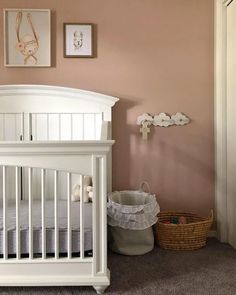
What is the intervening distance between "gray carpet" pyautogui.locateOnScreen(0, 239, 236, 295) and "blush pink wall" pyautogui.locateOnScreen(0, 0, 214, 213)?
0.51 meters

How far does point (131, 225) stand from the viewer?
2205mm

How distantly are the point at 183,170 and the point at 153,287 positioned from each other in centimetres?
108

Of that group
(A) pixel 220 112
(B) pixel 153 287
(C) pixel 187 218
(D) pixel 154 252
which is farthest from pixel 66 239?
(A) pixel 220 112

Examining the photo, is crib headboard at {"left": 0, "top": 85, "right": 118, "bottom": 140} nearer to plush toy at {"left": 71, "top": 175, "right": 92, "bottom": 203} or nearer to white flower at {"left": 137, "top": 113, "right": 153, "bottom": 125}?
white flower at {"left": 137, "top": 113, "right": 153, "bottom": 125}

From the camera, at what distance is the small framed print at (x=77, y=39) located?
2.58m

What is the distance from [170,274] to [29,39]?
1844mm

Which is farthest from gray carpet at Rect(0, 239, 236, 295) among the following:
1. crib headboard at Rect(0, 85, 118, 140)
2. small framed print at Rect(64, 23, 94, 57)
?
small framed print at Rect(64, 23, 94, 57)

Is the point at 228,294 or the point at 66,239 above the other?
the point at 66,239

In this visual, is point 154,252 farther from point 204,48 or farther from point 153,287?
point 204,48

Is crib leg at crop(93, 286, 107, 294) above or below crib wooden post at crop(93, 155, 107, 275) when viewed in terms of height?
below

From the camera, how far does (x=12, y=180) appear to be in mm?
2553

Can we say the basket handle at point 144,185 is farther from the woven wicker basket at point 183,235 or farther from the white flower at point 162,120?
the white flower at point 162,120

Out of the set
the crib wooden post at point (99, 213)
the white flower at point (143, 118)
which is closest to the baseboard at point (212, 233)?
the white flower at point (143, 118)

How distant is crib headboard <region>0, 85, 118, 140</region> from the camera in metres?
2.53
